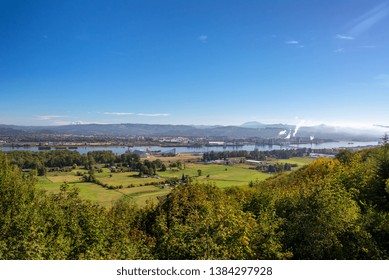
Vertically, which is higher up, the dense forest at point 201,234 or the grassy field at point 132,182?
the dense forest at point 201,234

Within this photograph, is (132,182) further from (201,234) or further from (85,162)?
(201,234)

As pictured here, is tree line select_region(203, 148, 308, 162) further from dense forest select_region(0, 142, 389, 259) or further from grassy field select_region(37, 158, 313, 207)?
dense forest select_region(0, 142, 389, 259)

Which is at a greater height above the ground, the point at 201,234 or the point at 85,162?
the point at 201,234

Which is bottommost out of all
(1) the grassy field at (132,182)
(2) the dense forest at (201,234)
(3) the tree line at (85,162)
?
(1) the grassy field at (132,182)

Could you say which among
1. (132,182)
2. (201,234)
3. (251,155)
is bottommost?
(132,182)

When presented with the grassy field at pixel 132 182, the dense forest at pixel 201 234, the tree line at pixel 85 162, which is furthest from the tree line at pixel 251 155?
the dense forest at pixel 201 234

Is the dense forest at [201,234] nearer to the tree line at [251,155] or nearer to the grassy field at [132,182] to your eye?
the grassy field at [132,182]

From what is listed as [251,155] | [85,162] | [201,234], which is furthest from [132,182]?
[251,155]

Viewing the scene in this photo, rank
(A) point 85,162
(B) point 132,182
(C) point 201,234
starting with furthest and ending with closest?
(A) point 85,162 < (B) point 132,182 < (C) point 201,234

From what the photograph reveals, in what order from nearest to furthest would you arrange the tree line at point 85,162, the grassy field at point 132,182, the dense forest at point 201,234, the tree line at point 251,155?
1. the dense forest at point 201,234
2. the grassy field at point 132,182
3. the tree line at point 85,162
4. the tree line at point 251,155

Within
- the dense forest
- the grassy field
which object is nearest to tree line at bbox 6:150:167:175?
the grassy field
